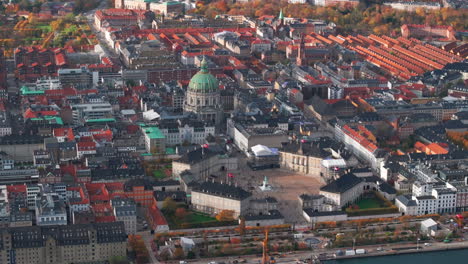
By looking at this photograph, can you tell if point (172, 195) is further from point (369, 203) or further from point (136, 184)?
point (369, 203)

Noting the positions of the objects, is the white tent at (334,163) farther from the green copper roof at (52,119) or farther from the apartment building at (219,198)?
the green copper roof at (52,119)

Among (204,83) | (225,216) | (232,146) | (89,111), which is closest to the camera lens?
(225,216)

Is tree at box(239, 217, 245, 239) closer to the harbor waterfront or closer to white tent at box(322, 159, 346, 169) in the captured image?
the harbor waterfront

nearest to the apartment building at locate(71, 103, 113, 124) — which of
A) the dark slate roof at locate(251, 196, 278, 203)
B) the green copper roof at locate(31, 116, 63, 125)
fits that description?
the green copper roof at locate(31, 116, 63, 125)

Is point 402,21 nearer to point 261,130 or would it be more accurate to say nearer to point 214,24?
point 214,24

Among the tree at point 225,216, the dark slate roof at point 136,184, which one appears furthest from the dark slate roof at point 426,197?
the dark slate roof at point 136,184

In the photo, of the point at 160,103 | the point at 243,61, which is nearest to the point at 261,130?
the point at 160,103

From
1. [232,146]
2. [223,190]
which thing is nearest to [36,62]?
[232,146]
